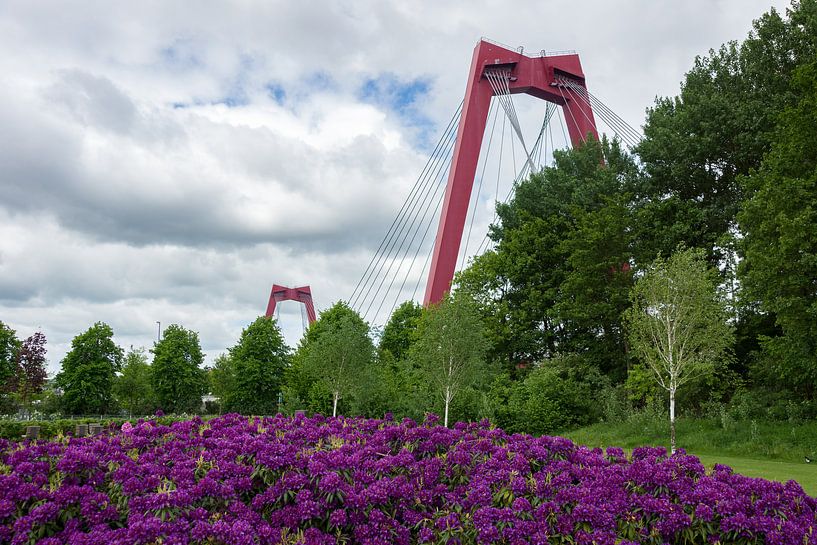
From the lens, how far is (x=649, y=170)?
26.0 m

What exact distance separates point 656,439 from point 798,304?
608 cm

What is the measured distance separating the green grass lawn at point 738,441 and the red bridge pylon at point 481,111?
8.79 metres

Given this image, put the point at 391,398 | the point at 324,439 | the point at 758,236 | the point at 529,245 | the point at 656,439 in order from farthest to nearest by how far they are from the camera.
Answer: the point at 529,245, the point at 391,398, the point at 656,439, the point at 758,236, the point at 324,439

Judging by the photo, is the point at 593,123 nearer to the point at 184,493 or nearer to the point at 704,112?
the point at 704,112

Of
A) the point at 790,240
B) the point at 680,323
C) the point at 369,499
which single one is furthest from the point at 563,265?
the point at 369,499

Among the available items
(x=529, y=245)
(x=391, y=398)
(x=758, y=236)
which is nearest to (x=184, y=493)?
(x=758, y=236)

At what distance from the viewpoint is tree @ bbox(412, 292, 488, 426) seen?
2162 cm

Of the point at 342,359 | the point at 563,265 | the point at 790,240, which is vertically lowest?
the point at 342,359

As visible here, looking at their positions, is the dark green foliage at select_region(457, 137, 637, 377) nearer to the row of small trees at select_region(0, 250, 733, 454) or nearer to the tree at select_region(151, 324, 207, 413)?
the row of small trees at select_region(0, 250, 733, 454)

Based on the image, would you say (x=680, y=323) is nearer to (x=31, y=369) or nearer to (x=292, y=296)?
(x=31, y=369)

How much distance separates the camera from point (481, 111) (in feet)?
86.9

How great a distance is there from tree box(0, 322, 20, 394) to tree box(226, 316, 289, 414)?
40.6 feet

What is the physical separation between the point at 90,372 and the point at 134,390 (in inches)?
288

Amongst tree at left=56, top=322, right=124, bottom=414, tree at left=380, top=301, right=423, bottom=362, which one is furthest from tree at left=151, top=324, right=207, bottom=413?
tree at left=380, top=301, right=423, bottom=362
